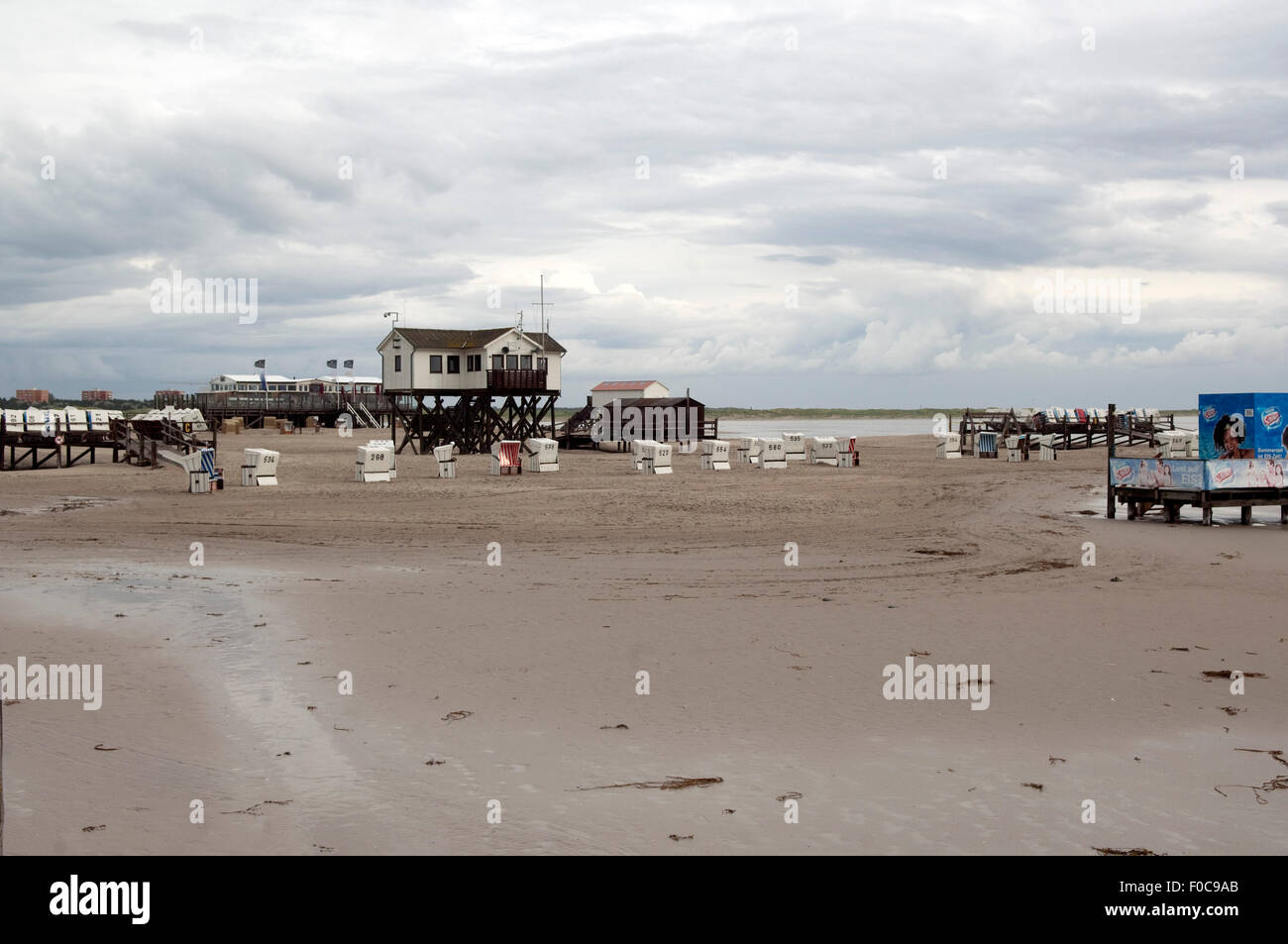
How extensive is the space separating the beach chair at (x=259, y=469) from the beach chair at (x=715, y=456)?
1605 centimetres

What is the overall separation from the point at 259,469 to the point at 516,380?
2493cm

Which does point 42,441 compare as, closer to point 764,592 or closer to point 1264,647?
point 764,592

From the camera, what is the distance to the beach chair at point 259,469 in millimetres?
32906

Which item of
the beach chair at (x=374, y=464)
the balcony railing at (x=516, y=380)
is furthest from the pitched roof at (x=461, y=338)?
the beach chair at (x=374, y=464)

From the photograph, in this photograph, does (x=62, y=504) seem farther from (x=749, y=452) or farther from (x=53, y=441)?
(x=749, y=452)

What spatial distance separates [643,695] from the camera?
9.76 metres

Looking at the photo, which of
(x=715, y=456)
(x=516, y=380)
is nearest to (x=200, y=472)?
(x=715, y=456)

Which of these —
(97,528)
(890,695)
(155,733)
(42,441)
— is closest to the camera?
(155,733)

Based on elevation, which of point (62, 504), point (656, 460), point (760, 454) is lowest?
point (62, 504)

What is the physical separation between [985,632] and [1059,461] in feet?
Answer: 132

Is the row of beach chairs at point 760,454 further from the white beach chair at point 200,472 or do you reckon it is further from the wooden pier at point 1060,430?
the white beach chair at point 200,472

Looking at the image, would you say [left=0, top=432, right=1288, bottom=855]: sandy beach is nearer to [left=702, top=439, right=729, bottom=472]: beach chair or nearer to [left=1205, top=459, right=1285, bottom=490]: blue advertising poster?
[left=1205, top=459, right=1285, bottom=490]: blue advertising poster

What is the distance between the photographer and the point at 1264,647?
37.9 ft
